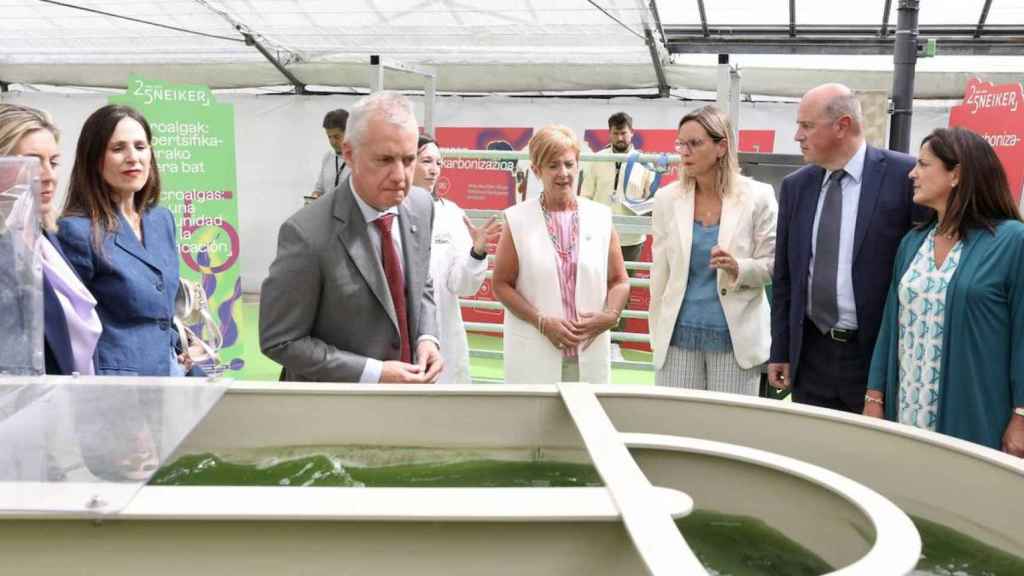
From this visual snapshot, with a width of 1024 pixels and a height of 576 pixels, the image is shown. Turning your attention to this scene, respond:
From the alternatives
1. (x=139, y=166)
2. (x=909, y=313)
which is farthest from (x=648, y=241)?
(x=139, y=166)

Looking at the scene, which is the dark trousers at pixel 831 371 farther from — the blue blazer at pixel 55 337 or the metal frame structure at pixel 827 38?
the metal frame structure at pixel 827 38

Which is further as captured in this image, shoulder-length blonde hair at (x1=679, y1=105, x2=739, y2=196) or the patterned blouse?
shoulder-length blonde hair at (x1=679, y1=105, x2=739, y2=196)

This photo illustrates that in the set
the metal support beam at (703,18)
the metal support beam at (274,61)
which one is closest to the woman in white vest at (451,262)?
the metal support beam at (703,18)

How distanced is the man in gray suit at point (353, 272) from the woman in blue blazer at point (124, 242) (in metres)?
0.44

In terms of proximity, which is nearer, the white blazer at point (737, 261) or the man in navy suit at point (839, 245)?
the man in navy suit at point (839, 245)

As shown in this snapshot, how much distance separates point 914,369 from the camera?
8.50 feet

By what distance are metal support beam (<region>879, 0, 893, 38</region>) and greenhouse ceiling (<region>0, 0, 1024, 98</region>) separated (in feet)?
0.04

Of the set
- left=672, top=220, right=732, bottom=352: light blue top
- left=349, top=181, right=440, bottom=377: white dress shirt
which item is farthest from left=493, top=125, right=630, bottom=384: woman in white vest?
left=349, top=181, right=440, bottom=377: white dress shirt

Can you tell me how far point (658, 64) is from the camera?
7.49m

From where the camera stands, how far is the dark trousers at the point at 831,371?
2.80 meters

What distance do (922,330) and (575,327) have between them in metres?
1.11

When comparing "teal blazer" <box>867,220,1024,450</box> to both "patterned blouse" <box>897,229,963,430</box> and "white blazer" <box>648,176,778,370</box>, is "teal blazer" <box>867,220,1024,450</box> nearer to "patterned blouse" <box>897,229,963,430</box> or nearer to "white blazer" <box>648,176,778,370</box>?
"patterned blouse" <box>897,229,963,430</box>

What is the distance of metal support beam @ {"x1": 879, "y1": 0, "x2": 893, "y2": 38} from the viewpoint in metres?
7.03

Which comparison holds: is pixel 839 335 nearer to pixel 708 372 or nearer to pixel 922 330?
pixel 922 330
